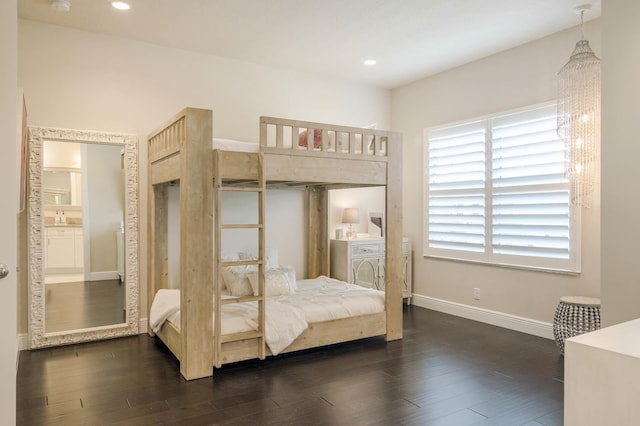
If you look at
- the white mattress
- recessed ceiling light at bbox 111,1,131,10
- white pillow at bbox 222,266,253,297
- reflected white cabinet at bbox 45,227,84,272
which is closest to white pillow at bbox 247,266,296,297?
white pillow at bbox 222,266,253,297

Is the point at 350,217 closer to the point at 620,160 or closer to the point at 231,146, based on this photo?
the point at 231,146

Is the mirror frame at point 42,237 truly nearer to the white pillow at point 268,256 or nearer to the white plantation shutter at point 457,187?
the white pillow at point 268,256

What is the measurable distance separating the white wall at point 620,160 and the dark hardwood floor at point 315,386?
0.82m

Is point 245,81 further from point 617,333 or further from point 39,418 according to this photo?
point 617,333

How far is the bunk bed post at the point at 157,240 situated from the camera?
13.9ft

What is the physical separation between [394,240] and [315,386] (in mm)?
1694

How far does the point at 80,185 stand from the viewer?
410 centimetres

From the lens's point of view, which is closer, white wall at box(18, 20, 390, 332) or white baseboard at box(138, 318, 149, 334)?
white wall at box(18, 20, 390, 332)

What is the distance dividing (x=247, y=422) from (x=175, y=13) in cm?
328

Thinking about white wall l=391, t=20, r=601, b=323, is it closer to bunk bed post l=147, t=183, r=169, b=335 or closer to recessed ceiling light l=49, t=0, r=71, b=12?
bunk bed post l=147, t=183, r=169, b=335

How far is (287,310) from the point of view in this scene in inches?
143

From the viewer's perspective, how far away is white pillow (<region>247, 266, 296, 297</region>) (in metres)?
4.06

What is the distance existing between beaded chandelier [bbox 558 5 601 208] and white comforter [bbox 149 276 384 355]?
206cm

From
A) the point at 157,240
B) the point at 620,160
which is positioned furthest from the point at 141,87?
the point at 620,160
